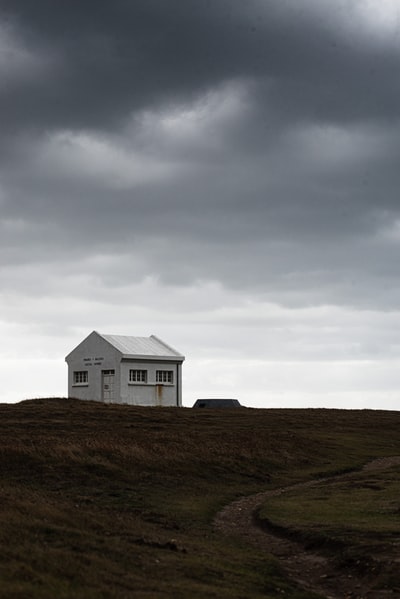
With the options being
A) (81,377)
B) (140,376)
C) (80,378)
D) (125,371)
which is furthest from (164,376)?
(80,378)

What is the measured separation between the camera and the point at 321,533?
2845 cm

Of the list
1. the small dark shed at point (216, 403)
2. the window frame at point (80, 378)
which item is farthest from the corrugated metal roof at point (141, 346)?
the small dark shed at point (216, 403)

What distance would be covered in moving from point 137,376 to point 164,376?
2889mm

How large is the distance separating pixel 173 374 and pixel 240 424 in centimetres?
1424

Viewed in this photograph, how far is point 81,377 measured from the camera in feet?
267

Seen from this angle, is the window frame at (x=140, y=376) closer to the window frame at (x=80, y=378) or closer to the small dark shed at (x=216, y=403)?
the window frame at (x=80, y=378)

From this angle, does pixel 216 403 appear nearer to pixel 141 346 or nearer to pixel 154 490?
pixel 141 346

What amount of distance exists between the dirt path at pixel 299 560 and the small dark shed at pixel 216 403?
2019 inches

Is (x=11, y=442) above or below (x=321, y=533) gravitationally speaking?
above

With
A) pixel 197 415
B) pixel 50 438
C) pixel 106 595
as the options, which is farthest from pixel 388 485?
pixel 197 415

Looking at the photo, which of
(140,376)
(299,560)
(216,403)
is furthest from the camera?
(216,403)

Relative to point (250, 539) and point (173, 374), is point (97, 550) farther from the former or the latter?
point (173, 374)

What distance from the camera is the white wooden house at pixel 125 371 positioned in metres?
77.2

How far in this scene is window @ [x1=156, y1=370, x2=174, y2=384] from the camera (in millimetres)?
79750
